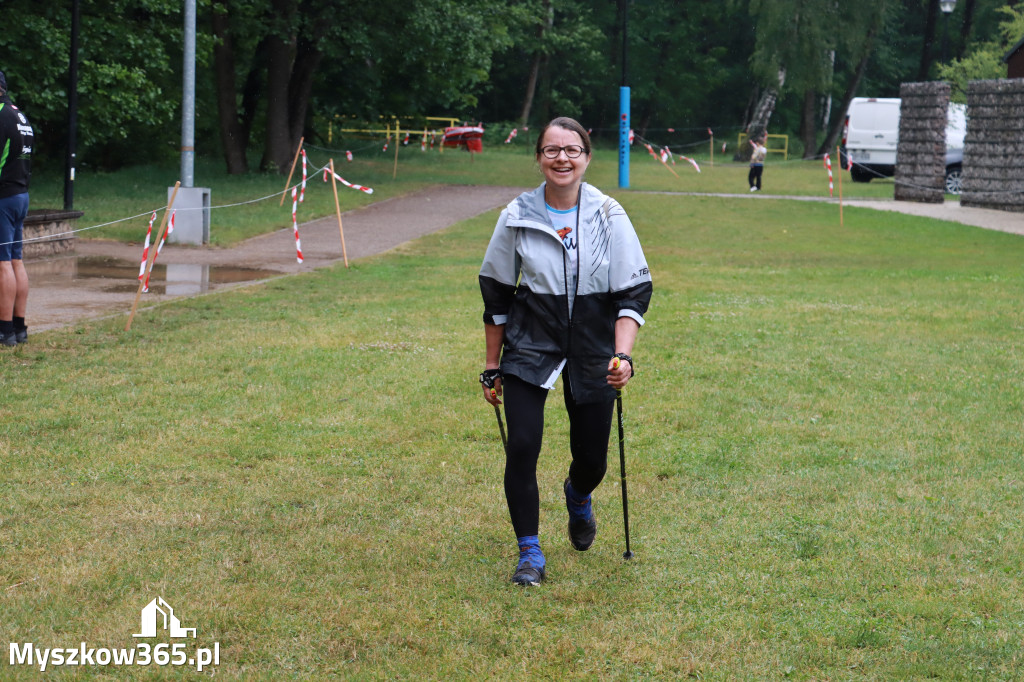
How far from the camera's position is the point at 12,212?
9.44 meters

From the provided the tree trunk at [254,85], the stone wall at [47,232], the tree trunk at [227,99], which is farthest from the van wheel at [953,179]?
the stone wall at [47,232]

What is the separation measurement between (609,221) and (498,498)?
1789 mm

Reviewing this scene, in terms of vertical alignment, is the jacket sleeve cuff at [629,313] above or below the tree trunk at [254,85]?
below

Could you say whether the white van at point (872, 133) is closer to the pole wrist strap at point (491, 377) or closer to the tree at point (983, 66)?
the tree at point (983, 66)

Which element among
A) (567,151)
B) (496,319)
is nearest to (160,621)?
(496,319)

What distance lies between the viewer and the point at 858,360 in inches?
376

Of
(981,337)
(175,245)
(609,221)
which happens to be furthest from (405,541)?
(175,245)

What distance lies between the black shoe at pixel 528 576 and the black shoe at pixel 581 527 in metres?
0.38

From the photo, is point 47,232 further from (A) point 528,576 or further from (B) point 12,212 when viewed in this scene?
(A) point 528,576

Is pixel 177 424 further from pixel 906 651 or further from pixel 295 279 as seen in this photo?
pixel 295 279

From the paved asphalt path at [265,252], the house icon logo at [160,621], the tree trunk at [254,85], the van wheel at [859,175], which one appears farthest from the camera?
the van wheel at [859,175]

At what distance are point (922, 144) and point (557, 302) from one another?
2653 centimetres

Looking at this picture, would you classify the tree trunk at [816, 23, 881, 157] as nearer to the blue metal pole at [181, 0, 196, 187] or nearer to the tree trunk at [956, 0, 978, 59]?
the tree trunk at [956, 0, 978, 59]

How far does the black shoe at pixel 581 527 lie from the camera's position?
505 cm
